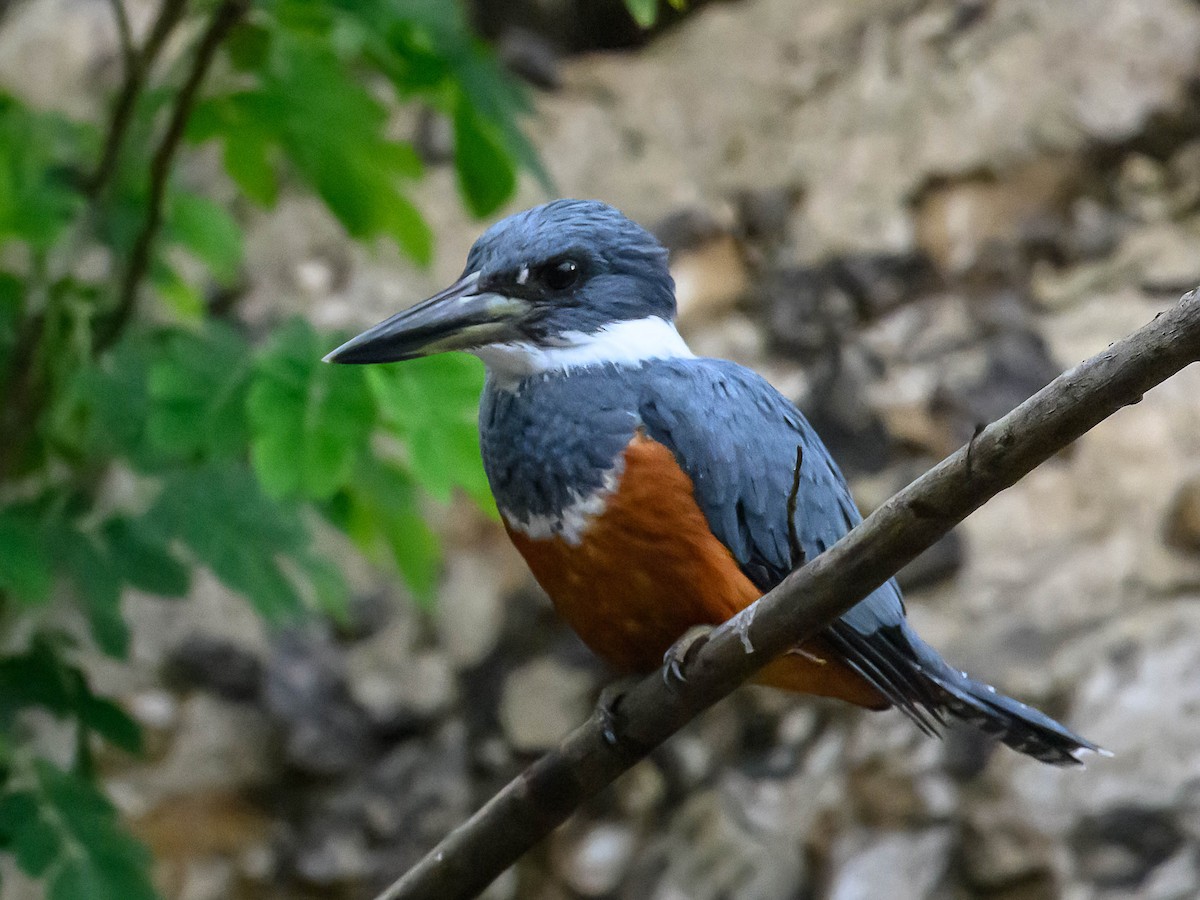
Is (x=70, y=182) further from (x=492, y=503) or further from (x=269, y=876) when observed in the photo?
(x=269, y=876)

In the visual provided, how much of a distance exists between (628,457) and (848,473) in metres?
2.17

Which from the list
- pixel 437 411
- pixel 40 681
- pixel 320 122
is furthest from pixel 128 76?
pixel 40 681

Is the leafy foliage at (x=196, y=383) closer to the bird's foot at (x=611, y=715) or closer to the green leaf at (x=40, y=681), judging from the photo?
the green leaf at (x=40, y=681)

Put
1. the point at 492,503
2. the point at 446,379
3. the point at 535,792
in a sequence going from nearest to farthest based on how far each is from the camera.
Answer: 1. the point at 535,792
2. the point at 446,379
3. the point at 492,503

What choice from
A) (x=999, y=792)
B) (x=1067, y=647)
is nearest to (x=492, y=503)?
(x=999, y=792)

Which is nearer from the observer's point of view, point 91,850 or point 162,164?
point 91,850

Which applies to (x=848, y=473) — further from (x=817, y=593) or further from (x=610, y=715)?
(x=817, y=593)

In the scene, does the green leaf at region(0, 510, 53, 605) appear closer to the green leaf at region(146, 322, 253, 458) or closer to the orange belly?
the green leaf at region(146, 322, 253, 458)

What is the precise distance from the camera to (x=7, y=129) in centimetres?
254

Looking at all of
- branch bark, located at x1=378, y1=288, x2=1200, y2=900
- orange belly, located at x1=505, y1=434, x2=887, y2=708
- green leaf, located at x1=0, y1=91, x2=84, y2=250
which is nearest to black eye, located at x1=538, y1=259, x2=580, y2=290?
orange belly, located at x1=505, y1=434, x2=887, y2=708

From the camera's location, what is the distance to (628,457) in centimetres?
166

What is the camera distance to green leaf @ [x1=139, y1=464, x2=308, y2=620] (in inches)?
86.1

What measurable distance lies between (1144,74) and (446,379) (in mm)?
2825

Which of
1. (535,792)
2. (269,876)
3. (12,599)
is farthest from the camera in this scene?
(269,876)
